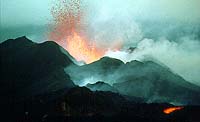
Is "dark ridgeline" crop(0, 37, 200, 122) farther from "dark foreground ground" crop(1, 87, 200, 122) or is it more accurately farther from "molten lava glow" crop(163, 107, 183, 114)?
"molten lava glow" crop(163, 107, 183, 114)

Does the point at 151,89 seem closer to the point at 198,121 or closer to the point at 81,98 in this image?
the point at 81,98

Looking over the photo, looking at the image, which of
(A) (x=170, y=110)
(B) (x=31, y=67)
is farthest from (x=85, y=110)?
(B) (x=31, y=67)

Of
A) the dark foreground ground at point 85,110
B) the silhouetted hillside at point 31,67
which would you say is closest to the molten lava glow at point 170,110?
the dark foreground ground at point 85,110

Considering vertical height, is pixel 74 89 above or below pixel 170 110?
above

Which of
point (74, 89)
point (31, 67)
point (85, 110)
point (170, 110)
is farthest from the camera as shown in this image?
point (31, 67)

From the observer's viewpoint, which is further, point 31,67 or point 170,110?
point 31,67

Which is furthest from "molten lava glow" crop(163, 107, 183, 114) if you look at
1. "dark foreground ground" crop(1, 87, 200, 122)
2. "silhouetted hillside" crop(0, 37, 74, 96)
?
"silhouetted hillside" crop(0, 37, 74, 96)

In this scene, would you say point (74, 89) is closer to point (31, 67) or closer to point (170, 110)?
point (170, 110)

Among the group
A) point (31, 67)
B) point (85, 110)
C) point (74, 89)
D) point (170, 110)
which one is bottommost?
point (170, 110)

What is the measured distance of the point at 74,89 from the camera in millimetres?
59344

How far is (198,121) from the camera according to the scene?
49719 mm

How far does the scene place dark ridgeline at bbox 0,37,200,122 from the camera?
178ft

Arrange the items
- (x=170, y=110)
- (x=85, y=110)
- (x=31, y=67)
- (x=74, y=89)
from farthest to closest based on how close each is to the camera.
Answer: (x=31, y=67)
(x=74, y=89)
(x=170, y=110)
(x=85, y=110)

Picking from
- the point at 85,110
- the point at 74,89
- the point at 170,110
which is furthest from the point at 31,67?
the point at 170,110
